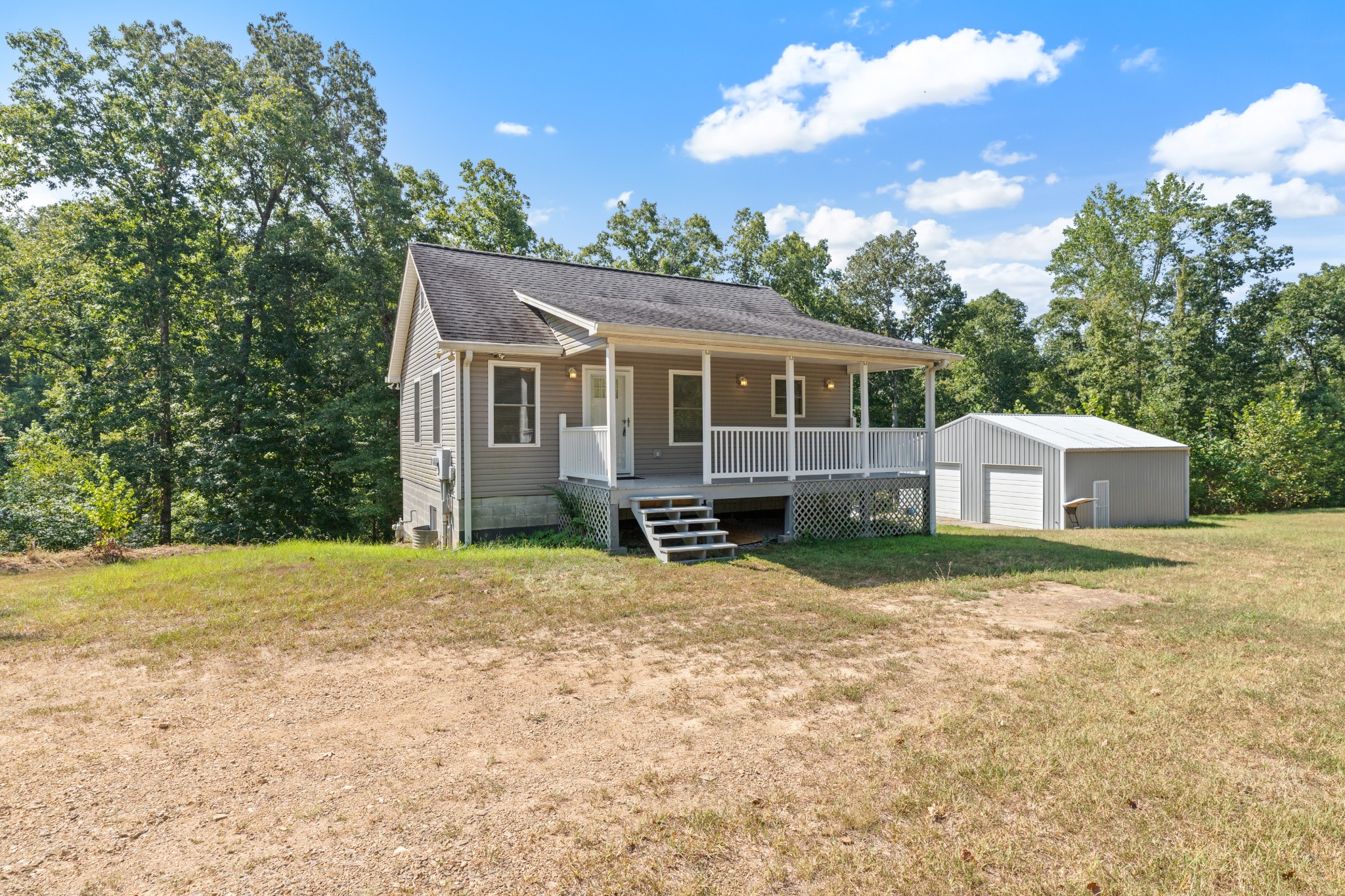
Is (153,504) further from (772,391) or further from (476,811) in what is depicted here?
(476,811)

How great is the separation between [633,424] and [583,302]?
2503 millimetres

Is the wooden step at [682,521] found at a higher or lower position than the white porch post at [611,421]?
lower

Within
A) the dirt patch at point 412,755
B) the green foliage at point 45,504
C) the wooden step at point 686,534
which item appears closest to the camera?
the dirt patch at point 412,755

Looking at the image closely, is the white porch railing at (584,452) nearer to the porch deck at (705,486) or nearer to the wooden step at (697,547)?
the porch deck at (705,486)

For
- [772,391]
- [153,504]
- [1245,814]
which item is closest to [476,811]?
[1245,814]

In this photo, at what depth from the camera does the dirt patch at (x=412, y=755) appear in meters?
2.86

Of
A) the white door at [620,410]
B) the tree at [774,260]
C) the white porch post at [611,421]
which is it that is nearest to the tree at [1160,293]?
the tree at [774,260]

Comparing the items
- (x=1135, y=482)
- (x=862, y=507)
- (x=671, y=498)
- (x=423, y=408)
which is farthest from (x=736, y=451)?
(x=1135, y=482)

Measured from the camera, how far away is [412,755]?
3.85m

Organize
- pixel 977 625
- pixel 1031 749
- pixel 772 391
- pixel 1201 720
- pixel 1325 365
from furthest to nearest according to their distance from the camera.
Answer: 1. pixel 1325 365
2. pixel 772 391
3. pixel 977 625
4. pixel 1201 720
5. pixel 1031 749

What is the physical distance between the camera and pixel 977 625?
658 centimetres

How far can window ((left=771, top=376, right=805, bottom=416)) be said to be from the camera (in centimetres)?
1438

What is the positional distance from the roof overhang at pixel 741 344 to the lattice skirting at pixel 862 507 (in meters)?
2.24

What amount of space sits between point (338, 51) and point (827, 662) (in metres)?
27.9
